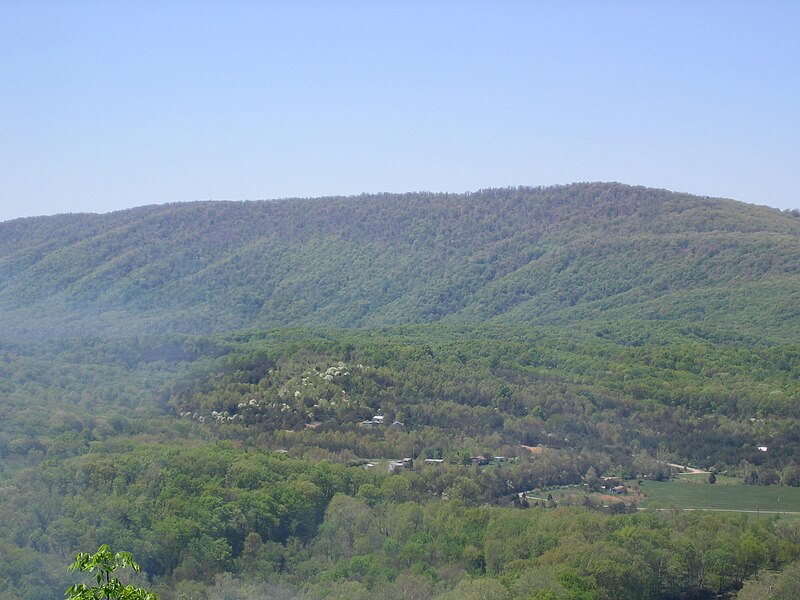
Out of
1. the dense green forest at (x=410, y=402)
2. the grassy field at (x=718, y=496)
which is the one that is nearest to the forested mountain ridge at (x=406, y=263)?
the dense green forest at (x=410, y=402)

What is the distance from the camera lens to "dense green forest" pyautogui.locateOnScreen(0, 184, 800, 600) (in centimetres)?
3431

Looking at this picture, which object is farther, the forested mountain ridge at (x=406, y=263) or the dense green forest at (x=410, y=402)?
the forested mountain ridge at (x=406, y=263)

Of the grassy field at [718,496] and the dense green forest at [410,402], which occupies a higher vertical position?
the dense green forest at [410,402]

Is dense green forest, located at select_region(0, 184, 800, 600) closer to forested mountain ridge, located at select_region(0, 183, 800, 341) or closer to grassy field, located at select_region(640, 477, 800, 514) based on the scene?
forested mountain ridge, located at select_region(0, 183, 800, 341)

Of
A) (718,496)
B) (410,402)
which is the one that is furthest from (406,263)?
(718,496)

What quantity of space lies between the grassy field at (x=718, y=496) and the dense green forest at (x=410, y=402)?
1.57m

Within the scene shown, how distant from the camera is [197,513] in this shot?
36719 millimetres

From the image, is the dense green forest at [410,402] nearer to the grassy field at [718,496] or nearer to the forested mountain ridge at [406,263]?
the forested mountain ridge at [406,263]

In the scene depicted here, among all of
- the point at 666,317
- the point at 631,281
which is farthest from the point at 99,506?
the point at 631,281

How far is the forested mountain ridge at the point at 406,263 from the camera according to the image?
10344 cm

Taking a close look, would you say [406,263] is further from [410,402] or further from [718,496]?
[718,496]

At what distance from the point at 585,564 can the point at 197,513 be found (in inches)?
494

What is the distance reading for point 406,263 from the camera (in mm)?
130500

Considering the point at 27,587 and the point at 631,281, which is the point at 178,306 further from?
the point at 27,587
